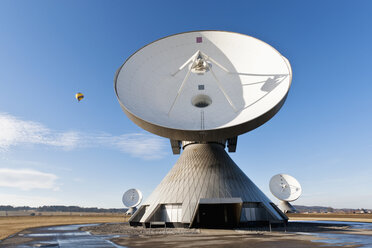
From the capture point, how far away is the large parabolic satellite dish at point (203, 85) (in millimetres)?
23703

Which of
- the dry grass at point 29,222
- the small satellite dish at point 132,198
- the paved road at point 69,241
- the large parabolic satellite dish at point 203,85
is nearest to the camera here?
the paved road at point 69,241

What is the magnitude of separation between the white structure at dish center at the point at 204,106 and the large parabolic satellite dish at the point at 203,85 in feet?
0.33

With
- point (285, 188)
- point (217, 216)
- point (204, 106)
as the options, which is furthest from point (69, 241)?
point (285, 188)

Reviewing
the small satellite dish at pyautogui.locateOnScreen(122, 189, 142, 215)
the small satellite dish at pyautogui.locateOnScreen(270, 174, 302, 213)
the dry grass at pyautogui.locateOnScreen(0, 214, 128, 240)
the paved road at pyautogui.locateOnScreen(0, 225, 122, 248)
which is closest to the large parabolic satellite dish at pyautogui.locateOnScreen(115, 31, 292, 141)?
the paved road at pyautogui.locateOnScreen(0, 225, 122, 248)

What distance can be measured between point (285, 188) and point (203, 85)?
136ft

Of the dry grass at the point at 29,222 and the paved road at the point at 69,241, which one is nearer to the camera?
the paved road at the point at 69,241

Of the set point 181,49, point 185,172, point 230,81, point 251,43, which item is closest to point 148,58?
point 181,49

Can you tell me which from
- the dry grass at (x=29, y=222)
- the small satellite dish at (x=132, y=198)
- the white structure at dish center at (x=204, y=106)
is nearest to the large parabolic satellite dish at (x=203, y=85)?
the white structure at dish center at (x=204, y=106)

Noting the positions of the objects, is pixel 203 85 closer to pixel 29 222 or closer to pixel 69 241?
pixel 69 241

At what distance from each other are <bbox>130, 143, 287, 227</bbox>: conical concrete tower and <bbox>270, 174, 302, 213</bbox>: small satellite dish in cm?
3290

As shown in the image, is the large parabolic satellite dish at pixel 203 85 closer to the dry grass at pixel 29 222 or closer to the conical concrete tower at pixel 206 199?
the conical concrete tower at pixel 206 199

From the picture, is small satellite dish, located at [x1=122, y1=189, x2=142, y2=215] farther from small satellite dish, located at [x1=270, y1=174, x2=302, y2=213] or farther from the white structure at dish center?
the white structure at dish center

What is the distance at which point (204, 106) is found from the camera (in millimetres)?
28734

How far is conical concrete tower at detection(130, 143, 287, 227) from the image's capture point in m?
25.7
